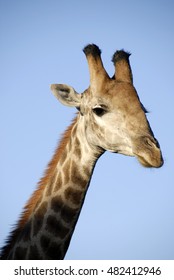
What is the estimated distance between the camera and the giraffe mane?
8.99 metres

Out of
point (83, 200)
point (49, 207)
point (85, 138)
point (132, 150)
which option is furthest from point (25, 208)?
point (132, 150)

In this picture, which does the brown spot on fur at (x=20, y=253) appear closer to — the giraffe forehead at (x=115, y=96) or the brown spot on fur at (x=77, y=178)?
the brown spot on fur at (x=77, y=178)

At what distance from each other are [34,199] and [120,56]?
3.65 m

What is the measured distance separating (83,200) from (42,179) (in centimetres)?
114

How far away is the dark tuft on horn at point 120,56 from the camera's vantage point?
9.90m

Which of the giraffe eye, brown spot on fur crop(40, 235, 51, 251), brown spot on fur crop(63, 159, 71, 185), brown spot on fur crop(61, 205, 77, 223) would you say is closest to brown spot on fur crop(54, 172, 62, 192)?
brown spot on fur crop(63, 159, 71, 185)

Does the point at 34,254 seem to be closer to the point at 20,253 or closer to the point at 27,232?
the point at 20,253

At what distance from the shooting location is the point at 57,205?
349 inches

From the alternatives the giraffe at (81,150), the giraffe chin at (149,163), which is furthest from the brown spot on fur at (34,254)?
the giraffe chin at (149,163)

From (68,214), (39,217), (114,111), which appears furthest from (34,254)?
(114,111)

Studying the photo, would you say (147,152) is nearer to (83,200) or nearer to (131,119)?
(131,119)

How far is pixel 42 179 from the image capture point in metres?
9.53

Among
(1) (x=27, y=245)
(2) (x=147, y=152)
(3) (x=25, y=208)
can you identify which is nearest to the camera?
(2) (x=147, y=152)

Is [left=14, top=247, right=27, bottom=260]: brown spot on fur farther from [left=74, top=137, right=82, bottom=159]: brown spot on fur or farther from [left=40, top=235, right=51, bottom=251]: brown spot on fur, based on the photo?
[left=74, top=137, right=82, bottom=159]: brown spot on fur
